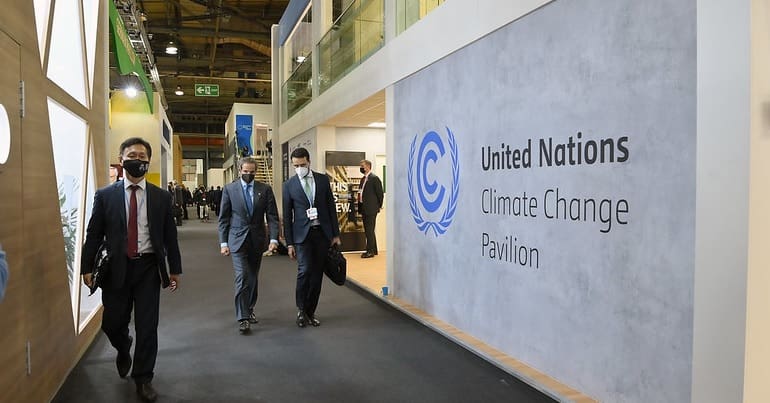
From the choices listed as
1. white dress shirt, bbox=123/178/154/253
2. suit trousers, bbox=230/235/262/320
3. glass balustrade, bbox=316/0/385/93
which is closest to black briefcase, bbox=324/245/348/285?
suit trousers, bbox=230/235/262/320

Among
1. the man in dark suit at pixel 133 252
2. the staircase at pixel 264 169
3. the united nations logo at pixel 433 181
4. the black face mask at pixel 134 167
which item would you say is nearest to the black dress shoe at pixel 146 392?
the man in dark suit at pixel 133 252

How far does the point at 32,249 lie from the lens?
297 cm

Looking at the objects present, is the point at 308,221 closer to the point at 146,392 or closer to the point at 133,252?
the point at 133,252

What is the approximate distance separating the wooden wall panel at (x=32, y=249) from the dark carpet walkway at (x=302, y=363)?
361 mm

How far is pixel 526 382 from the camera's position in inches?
137

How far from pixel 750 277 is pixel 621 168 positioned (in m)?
0.84

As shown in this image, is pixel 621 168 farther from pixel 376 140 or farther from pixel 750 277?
pixel 376 140

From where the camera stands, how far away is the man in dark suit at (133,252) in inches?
128

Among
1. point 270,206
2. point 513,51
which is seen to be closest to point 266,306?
A: point 270,206

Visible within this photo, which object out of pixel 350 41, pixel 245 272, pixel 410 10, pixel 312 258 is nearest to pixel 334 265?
pixel 312 258

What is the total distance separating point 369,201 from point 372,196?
0.10 meters

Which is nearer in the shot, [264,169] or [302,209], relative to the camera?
[302,209]

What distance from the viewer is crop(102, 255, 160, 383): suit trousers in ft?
10.8

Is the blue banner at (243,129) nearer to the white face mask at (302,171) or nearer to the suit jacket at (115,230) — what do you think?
the white face mask at (302,171)
